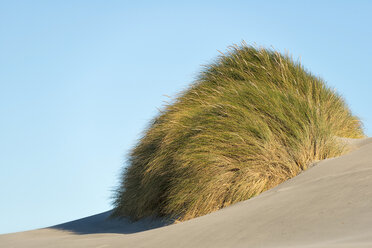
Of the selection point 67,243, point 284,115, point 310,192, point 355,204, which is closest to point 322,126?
point 284,115

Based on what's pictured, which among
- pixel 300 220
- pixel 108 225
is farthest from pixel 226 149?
pixel 108 225

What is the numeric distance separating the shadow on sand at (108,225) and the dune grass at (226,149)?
16 cm

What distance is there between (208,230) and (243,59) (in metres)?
4.33

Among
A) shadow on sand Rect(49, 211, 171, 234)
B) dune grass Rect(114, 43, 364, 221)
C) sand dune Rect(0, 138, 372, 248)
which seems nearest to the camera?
sand dune Rect(0, 138, 372, 248)

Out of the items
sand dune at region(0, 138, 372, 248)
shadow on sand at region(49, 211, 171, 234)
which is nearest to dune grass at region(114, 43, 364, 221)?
shadow on sand at region(49, 211, 171, 234)

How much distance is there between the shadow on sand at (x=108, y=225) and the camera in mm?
5836

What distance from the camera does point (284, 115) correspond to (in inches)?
205

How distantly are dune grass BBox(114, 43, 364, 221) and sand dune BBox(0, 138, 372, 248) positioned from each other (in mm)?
621

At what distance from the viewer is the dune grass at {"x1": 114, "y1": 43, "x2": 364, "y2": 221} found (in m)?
4.78

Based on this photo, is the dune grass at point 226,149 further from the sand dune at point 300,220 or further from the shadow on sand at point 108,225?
the sand dune at point 300,220

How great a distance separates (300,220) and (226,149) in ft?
7.20

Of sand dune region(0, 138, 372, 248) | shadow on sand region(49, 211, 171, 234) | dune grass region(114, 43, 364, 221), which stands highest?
dune grass region(114, 43, 364, 221)

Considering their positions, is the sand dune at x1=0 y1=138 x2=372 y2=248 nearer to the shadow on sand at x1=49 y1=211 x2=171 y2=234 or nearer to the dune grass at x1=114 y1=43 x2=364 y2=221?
the dune grass at x1=114 y1=43 x2=364 y2=221

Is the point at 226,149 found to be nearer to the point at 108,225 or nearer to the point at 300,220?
the point at 300,220
